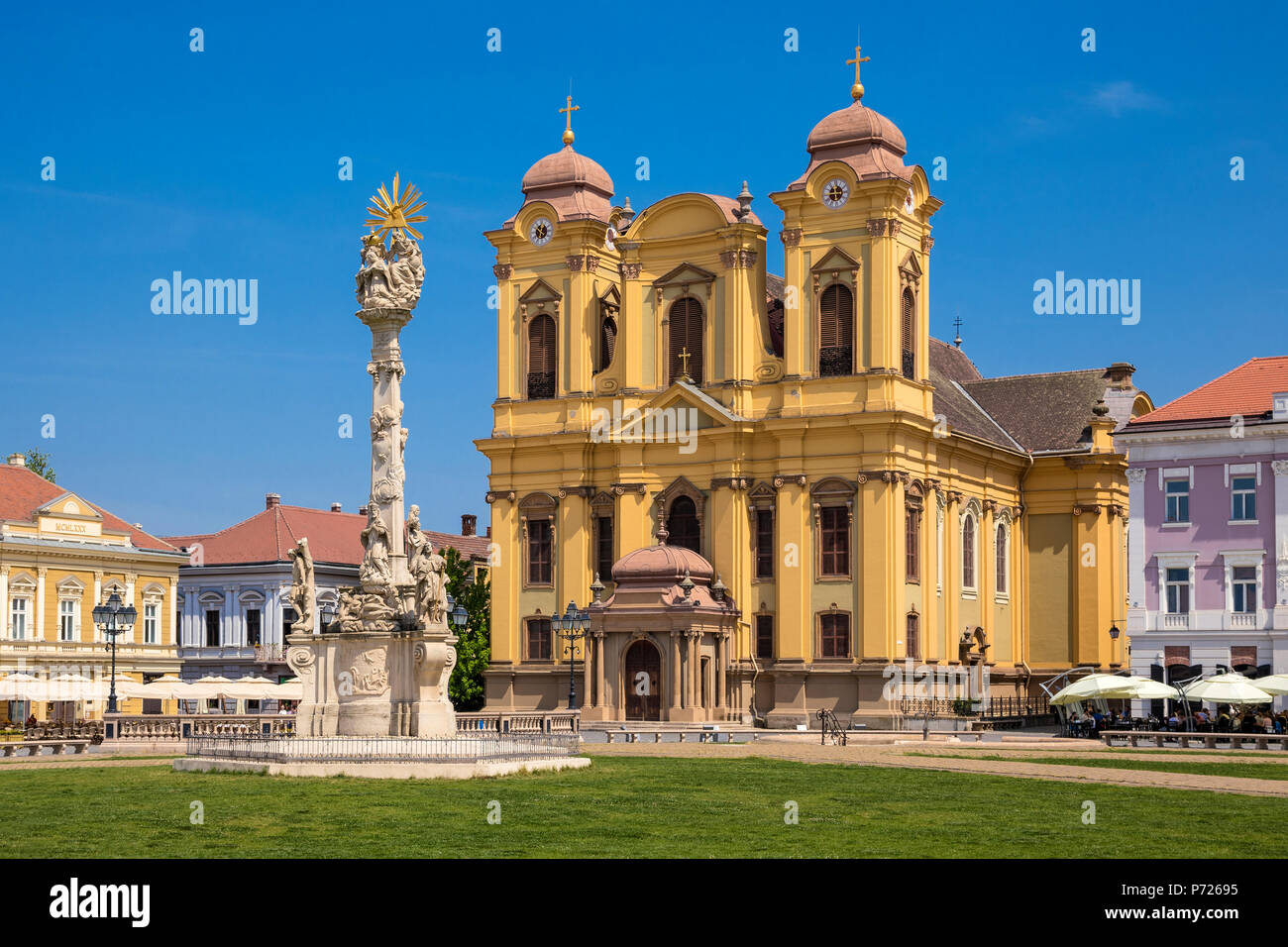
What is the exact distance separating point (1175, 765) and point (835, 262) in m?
30.6

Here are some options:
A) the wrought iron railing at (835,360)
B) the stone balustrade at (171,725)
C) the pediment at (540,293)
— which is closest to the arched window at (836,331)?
the wrought iron railing at (835,360)

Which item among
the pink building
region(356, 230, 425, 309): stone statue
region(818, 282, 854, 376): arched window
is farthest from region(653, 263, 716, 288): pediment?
region(356, 230, 425, 309): stone statue

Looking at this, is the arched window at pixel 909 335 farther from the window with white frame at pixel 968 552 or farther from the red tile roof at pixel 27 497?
the red tile roof at pixel 27 497

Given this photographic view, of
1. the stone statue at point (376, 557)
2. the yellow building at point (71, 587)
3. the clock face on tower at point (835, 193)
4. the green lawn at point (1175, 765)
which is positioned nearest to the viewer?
the green lawn at point (1175, 765)

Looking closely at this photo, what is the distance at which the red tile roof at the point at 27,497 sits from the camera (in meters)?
76.9

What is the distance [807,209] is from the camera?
2552 inches

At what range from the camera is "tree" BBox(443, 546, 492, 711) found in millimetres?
73875

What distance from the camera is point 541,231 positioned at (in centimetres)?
7044

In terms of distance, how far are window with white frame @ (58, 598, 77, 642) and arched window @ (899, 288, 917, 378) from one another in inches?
1545

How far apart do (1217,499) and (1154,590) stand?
377 cm

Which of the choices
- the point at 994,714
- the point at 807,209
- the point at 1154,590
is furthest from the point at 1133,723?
the point at 807,209

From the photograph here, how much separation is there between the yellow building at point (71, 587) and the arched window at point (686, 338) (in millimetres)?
28562

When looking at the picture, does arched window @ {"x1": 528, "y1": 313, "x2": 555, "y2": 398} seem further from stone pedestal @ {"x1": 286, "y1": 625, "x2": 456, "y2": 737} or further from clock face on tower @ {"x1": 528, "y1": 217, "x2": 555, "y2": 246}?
stone pedestal @ {"x1": 286, "y1": 625, "x2": 456, "y2": 737}

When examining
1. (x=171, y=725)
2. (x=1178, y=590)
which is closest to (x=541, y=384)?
(x=1178, y=590)
